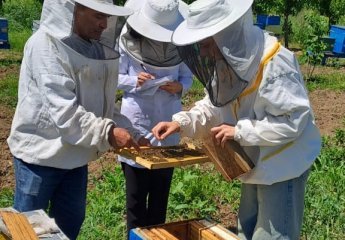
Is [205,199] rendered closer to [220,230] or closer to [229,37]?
[220,230]

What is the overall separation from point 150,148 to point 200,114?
0.30 m

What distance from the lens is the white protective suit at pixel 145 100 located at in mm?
3205

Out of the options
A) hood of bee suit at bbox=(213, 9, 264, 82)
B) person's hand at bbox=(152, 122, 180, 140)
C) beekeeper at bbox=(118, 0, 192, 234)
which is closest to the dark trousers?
beekeeper at bbox=(118, 0, 192, 234)

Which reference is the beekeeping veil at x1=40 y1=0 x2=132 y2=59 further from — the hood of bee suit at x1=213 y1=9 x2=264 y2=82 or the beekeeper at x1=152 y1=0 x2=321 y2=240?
the hood of bee suit at x1=213 y1=9 x2=264 y2=82

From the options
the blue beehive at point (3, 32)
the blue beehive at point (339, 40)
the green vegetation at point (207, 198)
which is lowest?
the blue beehive at point (3, 32)

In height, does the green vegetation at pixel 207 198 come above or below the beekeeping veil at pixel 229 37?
below

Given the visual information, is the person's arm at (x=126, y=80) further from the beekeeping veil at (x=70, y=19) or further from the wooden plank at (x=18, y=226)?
the wooden plank at (x=18, y=226)

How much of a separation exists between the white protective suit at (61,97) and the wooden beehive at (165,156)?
138 millimetres

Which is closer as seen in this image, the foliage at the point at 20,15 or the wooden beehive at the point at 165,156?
the wooden beehive at the point at 165,156

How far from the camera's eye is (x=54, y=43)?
2.52 m

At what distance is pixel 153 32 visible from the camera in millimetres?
3023

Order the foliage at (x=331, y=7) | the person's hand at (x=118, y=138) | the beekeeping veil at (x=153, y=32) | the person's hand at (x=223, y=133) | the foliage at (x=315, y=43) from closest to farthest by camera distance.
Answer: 1. the person's hand at (x=223, y=133)
2. the person's hand at (x=118, y=138)
3. the beekeeping veil at (x=153, y=32)
4. the foliage at (x=315, y=43)
5. the foliage at (x=331, y=7)

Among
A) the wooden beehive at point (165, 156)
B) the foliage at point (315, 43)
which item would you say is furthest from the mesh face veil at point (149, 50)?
the foliage at point (315, 43)

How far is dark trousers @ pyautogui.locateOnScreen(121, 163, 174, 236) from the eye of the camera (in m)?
3.24
